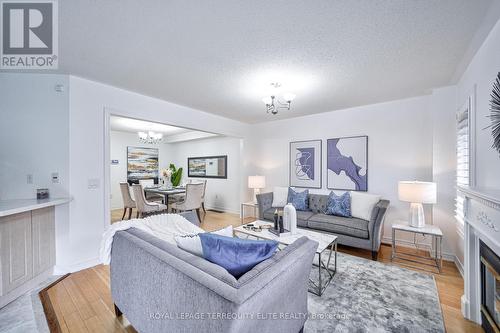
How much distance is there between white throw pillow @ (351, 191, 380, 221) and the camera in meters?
3.18

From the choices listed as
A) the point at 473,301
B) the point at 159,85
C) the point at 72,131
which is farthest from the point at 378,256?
the point at 72,131

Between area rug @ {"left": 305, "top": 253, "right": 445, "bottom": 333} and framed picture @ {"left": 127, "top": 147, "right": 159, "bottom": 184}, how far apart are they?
6292 millimetres

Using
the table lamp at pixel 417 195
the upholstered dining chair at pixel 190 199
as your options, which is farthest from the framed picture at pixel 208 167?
the table lamp at pixel 417 195

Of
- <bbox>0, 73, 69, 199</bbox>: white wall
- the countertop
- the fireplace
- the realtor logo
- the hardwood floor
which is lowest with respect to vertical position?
the hardwood floor

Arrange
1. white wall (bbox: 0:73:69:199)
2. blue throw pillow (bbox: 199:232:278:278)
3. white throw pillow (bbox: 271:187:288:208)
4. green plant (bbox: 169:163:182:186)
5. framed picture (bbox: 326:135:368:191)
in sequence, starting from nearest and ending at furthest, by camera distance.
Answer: blue throw pillow (bbox: 199:232:278:278)
white wall (bbox: 0:73:69:199)
framed picture (bbox: 326:135:368:191)
white throw pillow (bbox: 271:187:288:208)
green plant (bbox: 169:163:182:186)

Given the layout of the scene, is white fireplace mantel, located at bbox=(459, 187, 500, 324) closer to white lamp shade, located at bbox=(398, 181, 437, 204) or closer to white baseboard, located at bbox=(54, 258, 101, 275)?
white lamp shade, located at bbox=(398, 181, 437, 204)

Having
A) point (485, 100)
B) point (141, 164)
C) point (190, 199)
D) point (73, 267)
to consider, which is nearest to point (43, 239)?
point (73, 267)

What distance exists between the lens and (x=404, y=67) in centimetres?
229

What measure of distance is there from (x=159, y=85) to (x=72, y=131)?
124 cm

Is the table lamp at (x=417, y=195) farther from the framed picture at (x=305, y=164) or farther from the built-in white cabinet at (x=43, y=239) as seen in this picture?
A: the built-in white cabinet at (x=43, y=239)

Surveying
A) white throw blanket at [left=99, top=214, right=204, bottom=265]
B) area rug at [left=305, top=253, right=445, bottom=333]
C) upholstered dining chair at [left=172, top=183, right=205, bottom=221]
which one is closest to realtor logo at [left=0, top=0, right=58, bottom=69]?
white throw blanket at [left=99, top=214, right=204, bottom=265]

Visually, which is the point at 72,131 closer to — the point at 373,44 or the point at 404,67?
the point at 373,44

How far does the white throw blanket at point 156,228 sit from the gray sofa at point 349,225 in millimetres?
2108

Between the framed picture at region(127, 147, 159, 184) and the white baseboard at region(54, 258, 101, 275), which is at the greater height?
the framed picture at region(127, 147, 159, 184)
